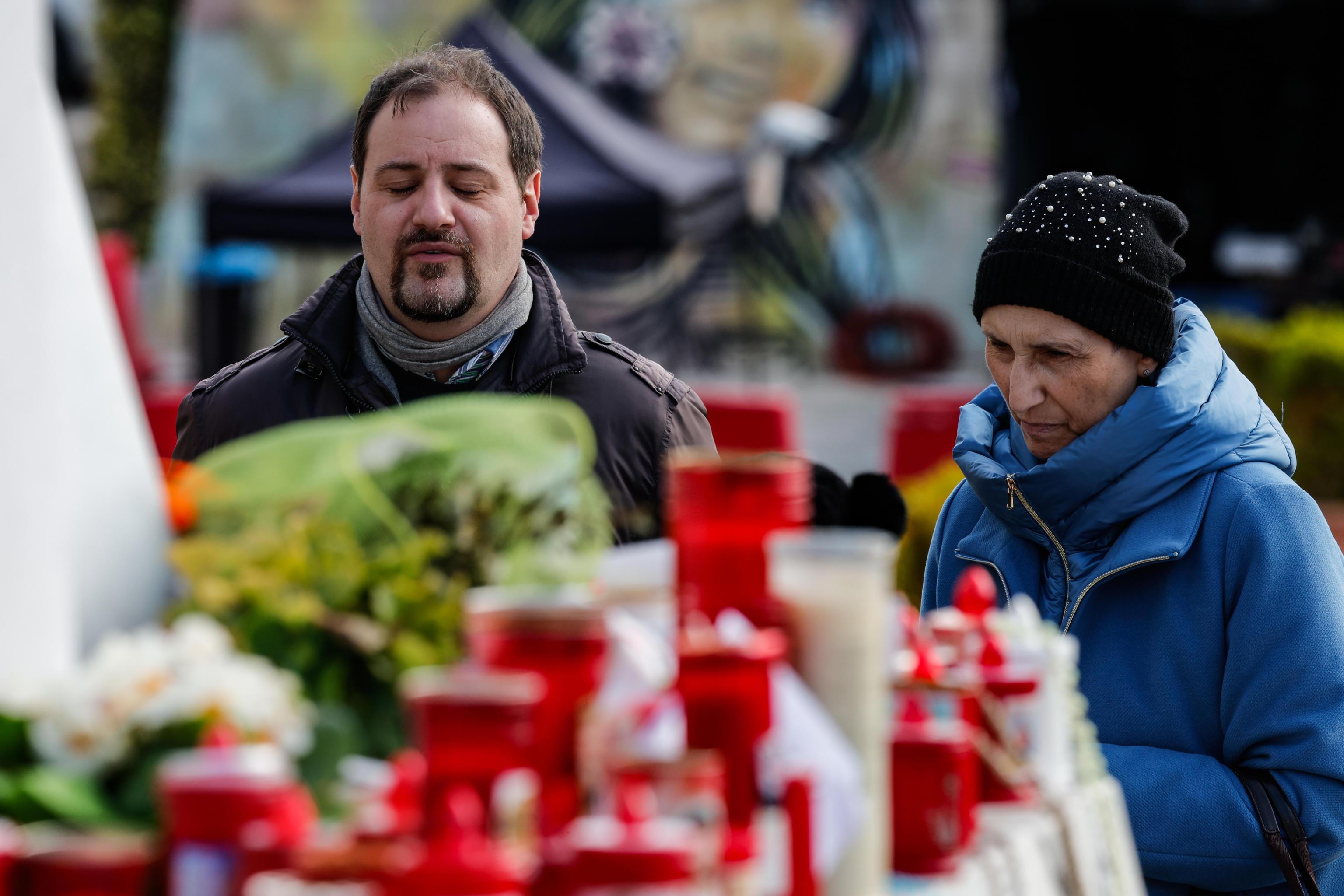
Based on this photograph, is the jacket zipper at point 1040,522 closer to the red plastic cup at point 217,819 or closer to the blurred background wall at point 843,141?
Result: the red plastic cup at point 217,819

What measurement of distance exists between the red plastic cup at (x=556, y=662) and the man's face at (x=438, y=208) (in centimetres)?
182

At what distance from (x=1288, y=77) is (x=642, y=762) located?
18764mm

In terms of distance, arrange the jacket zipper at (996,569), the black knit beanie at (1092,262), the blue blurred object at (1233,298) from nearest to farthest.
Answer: the black knit beanie at (1092,262) → the jacket zipper at (996,569) → the blue blurred object at (1233,298)

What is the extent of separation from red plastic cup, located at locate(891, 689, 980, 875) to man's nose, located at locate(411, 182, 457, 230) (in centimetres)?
182

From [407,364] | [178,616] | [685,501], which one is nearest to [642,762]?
[685,501]

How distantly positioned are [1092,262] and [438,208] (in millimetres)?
1283

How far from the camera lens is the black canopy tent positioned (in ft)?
37.2

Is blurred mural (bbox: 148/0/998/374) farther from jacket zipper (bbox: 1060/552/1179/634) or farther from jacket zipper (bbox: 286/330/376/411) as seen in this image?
jacket zipper (bbox: 1060/552/1179/634)

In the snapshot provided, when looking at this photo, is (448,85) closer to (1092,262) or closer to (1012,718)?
(1092,262)

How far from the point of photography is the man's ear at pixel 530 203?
11.1 ft

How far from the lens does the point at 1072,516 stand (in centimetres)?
278

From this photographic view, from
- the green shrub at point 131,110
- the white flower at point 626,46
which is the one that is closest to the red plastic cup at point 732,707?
the white flower at point 626,46

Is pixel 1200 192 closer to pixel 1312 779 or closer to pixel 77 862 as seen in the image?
pixel 1312 779

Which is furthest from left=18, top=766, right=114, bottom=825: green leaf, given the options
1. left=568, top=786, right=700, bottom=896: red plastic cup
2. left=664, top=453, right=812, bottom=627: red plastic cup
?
left=664, top=453, right=812, bottom=627: red plastic cup
